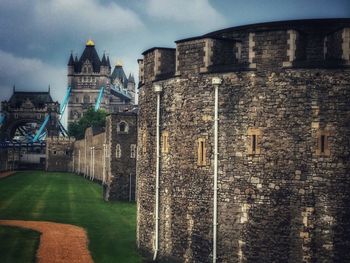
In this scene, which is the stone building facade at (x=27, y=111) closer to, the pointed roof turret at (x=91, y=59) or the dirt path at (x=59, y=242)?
the pointed roof turret at (x=91, y=59)

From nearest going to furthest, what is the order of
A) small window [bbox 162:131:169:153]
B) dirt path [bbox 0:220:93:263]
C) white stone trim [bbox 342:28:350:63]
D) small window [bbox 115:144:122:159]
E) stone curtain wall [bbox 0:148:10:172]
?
1. white stone trim [bbox 342:28:350:63]
2. small window [bbox 162:131:169:153]
3. dirt path [bbox 0:220:93:263]
4. small window [bbox 115:144:122:159]
5. stone curtain wall [bbox 0:148:10:172]

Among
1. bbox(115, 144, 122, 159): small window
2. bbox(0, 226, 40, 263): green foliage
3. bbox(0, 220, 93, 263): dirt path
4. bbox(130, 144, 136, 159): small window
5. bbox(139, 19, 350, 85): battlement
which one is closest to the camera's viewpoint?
bbox(139, 19, 350, 85): battlement

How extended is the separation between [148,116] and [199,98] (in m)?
3.83

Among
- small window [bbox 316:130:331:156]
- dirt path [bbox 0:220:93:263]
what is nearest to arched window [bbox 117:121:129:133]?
dirt path [bbox 0:220:93:263]

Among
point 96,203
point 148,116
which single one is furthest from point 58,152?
point 148,116

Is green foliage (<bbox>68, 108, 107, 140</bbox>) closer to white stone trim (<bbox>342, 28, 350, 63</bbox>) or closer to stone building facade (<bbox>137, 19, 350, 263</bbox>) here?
stone building facade (<bbox>137, 19, 350, 263</bbox>)

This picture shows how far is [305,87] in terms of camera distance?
16.0 metres

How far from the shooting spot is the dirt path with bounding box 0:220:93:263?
854 inches

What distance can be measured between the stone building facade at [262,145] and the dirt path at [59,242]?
15.8 feet

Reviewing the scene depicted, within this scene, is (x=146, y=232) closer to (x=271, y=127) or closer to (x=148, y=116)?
(x=148, y=116)

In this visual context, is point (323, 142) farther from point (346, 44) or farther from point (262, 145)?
point (346, 44)

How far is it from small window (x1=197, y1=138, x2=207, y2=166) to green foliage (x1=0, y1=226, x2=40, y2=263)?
7992 mm

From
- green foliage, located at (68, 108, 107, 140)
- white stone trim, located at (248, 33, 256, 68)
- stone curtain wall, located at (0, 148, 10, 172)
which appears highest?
green foliage, located at (68, 108, 107, 140)

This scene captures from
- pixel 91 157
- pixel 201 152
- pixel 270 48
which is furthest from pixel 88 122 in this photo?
pixel 270 48
